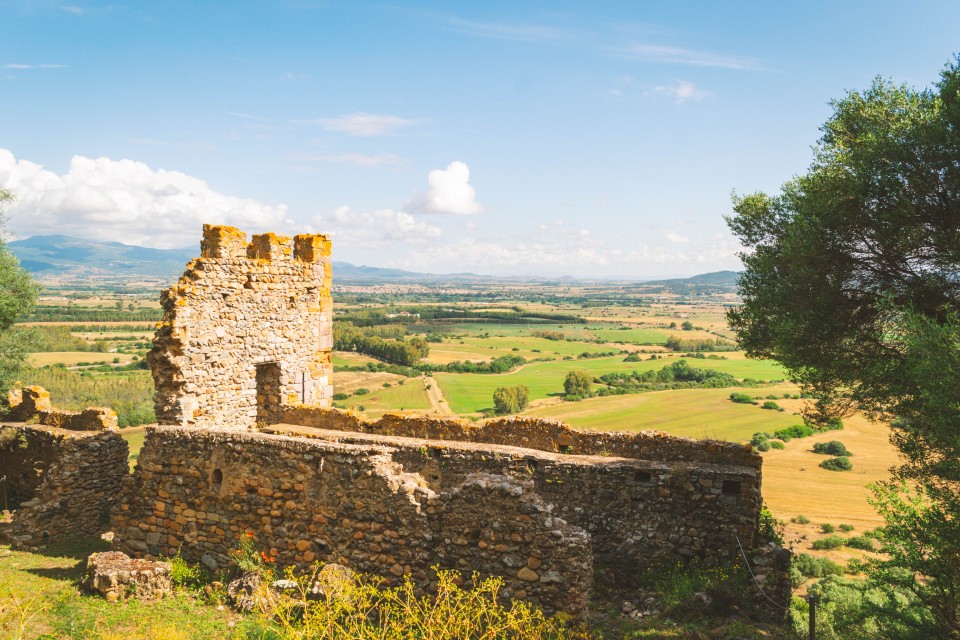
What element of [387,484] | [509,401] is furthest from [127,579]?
[509,401]

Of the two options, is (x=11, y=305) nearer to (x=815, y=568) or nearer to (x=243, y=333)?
(x=243, y=333)

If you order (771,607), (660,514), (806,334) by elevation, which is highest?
(806,334)

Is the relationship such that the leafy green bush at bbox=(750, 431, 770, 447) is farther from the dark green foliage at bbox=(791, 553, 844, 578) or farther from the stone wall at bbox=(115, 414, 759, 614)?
the stone wall at bbox=(115, 414, 759, 614)

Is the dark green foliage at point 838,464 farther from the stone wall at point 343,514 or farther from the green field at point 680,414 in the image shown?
the stone wall at point 343,514

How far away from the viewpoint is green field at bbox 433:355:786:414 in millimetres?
57000

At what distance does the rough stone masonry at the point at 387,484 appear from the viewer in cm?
722

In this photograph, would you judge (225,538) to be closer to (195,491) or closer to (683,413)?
(195,491)

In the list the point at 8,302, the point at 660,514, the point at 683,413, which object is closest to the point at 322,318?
the point at 660,514

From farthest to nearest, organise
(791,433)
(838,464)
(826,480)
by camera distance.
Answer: (791,433) → (838,464) → (826,480)

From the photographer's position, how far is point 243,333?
1173 cm

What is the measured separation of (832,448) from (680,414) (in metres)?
10.3

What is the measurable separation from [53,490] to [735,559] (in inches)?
473

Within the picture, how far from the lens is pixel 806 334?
10.7 metres

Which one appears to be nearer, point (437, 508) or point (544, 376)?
point (437, 508)
